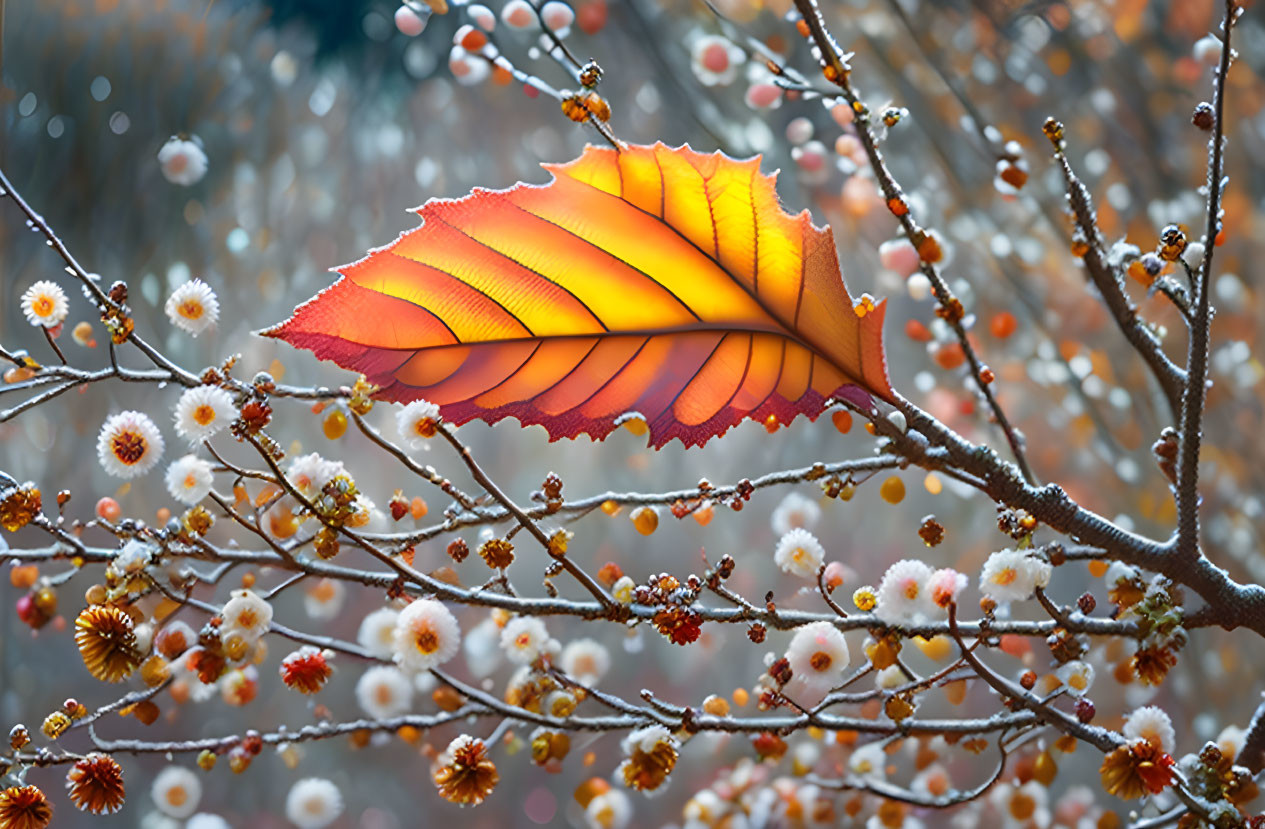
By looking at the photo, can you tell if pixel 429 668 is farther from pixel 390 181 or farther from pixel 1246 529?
pixel 1246 529

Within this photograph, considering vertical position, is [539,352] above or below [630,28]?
below

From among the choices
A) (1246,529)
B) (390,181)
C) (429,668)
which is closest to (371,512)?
(429,668)

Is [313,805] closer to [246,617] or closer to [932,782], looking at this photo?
[246,617]

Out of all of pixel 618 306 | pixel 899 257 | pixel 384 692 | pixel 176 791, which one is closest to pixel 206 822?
pixel 176 791

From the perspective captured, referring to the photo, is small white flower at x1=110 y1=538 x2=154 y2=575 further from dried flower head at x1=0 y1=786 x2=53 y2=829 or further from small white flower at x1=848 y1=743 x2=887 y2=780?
small white flower at x1=848 y1=743 x2=887 y2=780

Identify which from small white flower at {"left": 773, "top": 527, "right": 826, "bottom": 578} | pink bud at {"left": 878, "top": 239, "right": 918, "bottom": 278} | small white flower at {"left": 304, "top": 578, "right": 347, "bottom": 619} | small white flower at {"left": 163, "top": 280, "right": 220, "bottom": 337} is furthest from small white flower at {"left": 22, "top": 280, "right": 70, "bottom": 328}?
pink bud at {"left": 878, "top": 239, "right": 918, "bottom": 278}

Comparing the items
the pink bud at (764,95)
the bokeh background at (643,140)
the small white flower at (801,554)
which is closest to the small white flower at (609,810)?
the bokeh background at (643,140)
